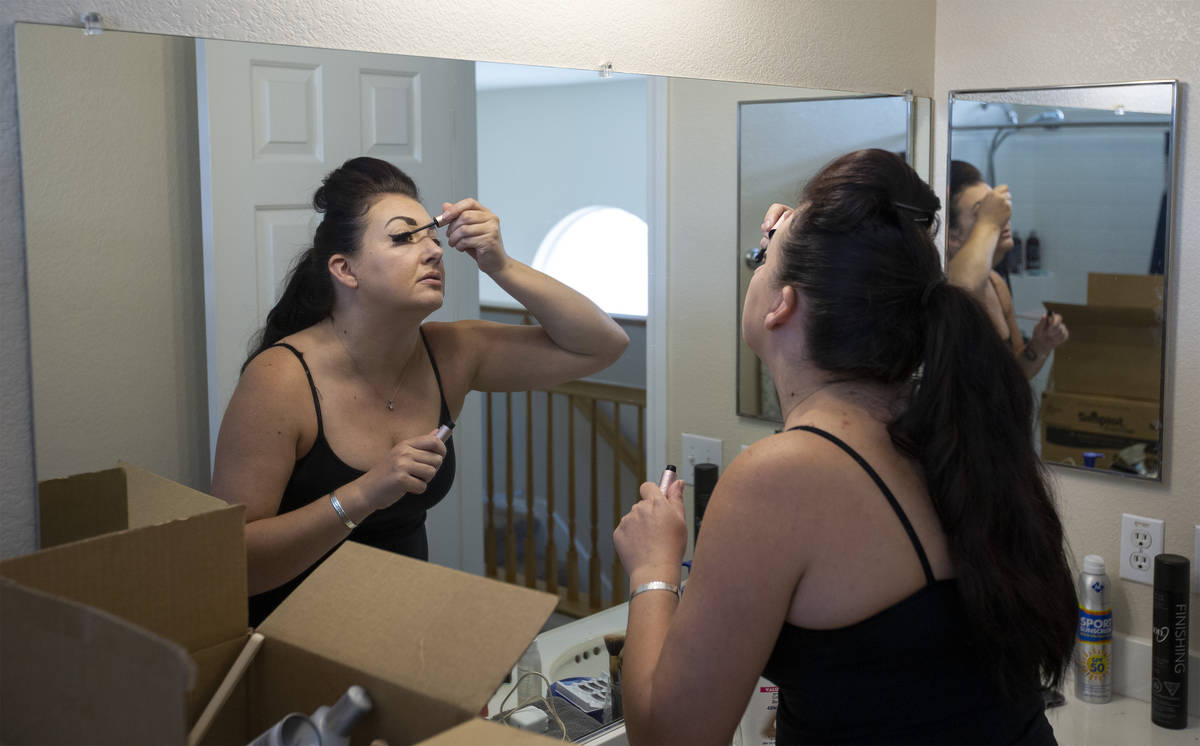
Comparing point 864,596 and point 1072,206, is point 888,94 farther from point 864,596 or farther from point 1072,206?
point 864,596

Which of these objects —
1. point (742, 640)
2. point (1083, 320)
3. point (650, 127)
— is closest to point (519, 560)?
point (742, 640)

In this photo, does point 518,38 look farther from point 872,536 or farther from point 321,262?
point 872,536

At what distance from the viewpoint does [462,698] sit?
28.4 inches

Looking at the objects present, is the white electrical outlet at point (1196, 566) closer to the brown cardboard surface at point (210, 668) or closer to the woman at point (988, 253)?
the woman at point (988, 253)

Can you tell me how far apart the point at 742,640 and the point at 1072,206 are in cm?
111

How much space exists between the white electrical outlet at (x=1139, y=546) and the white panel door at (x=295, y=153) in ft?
3.49

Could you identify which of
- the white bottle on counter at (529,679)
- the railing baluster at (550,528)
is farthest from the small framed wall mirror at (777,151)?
the white bottle on counter at (529,679)

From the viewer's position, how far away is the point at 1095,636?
1.60 metres

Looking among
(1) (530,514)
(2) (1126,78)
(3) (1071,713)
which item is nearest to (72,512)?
(1) (530,514)

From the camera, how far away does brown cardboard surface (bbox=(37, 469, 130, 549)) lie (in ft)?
3.06

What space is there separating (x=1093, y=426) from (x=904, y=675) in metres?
0.94

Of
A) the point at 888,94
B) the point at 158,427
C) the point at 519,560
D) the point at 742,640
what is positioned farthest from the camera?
the point at 888,94

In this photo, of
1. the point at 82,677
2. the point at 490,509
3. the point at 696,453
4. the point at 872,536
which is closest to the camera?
the point at 82,677

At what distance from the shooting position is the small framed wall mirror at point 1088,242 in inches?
61.7
